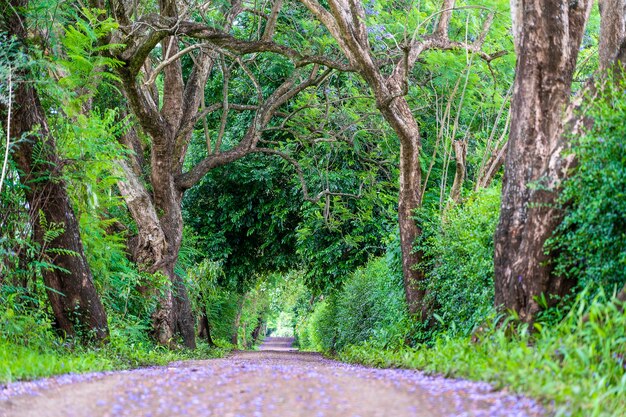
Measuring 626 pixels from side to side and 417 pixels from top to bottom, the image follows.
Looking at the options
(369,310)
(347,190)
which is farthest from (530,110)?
(347,190)

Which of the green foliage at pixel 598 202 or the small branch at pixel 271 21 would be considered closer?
the green foliage at pixel 598 202

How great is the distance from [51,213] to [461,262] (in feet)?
18.4

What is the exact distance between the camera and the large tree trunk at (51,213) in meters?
8.77

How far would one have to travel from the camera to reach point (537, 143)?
7.75 meters

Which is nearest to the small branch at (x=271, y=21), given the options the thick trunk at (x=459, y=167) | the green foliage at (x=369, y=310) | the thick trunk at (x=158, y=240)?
the thick trunk at (x=158, y=240)

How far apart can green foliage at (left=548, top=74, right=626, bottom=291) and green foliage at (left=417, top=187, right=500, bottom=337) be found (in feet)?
5.58

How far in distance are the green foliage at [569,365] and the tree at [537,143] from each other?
0.63m

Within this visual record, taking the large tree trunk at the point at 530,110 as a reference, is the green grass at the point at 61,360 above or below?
below

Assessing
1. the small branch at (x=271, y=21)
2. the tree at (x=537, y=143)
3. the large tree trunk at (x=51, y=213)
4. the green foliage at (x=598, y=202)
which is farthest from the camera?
the small branch at (x=271, y=21)

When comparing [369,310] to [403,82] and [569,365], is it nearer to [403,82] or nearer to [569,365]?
[403,82]

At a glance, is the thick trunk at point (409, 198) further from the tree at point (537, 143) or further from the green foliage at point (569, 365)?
the green foliage at point (569, 365)

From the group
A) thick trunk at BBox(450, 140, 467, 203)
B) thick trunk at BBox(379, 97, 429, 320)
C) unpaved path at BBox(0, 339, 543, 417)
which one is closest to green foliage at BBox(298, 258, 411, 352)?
thick trunk at BBox(379, 97, 429, 320)

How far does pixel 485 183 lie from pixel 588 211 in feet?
22.0

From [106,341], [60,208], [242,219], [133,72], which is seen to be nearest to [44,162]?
[60,208]
